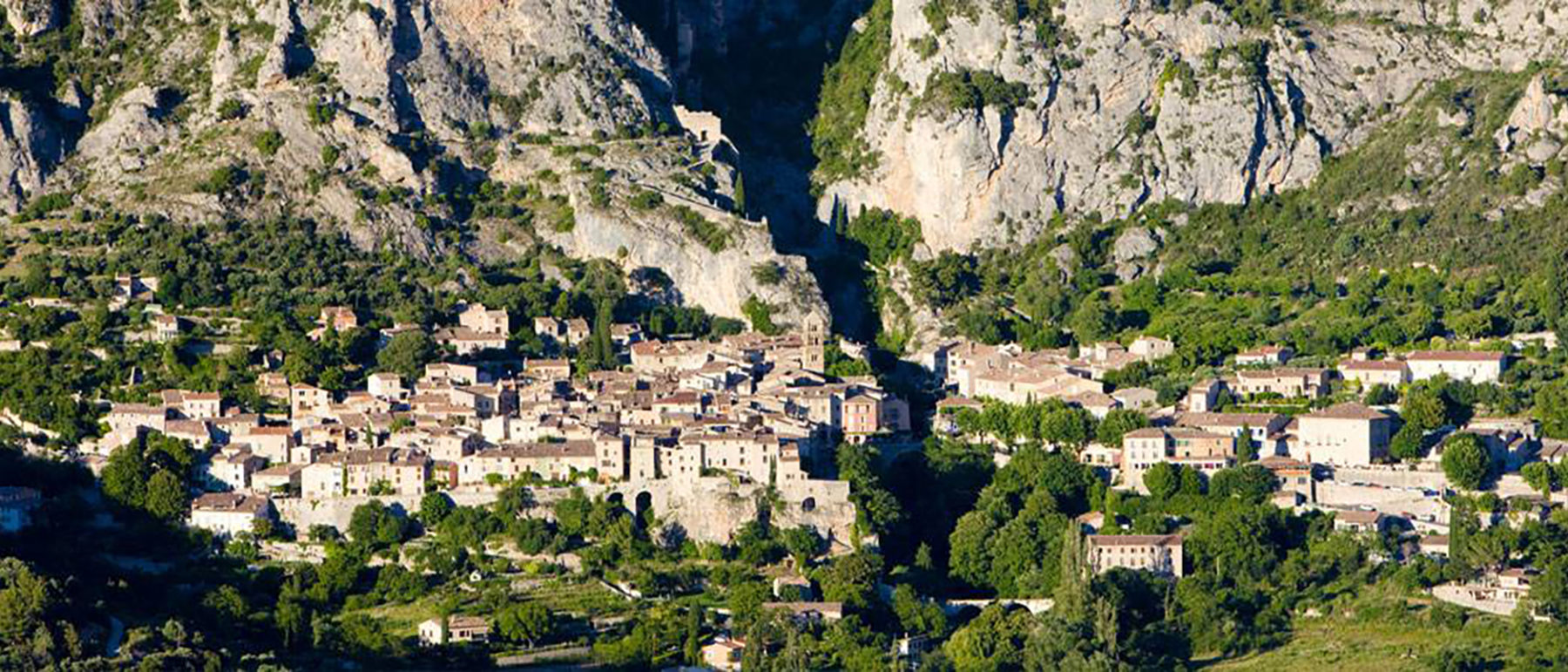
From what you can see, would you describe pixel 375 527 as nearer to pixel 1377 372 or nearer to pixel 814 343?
pixel 814 343

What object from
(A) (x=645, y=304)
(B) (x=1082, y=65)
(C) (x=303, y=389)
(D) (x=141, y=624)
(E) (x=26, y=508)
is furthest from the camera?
(B) (x=1082, y=65)

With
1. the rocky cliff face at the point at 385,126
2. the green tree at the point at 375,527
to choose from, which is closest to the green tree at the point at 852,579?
the green tree at the point at 375,527

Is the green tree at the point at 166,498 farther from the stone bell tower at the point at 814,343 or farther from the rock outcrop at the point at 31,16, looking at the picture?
the rock outcrop at the point at 31,16

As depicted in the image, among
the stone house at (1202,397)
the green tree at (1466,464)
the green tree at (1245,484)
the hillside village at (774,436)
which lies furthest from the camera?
the stone house at (1202,397)

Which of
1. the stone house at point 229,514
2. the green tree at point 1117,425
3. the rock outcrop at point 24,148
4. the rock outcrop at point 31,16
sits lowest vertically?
the stone house at point 229,514

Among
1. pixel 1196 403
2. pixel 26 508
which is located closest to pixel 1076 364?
pixel 1196 403

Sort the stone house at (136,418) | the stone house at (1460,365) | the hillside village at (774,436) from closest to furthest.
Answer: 1. the hillside village at (774,436)
2. the stone house at (136,418)
3. the stone house at (1460,365)

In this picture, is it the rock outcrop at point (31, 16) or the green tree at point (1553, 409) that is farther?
the rock outcrop at point (31, 16)

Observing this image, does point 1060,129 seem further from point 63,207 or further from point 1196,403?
point 63,207
